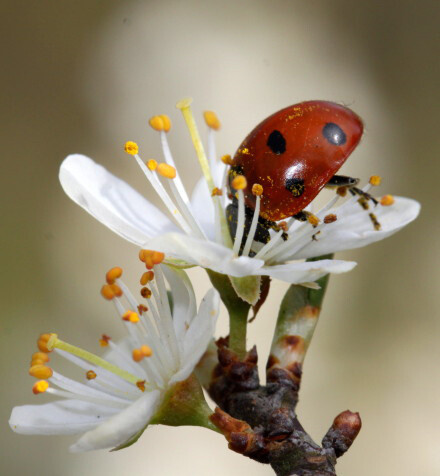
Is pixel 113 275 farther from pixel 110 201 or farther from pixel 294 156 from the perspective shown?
pixel 294 156

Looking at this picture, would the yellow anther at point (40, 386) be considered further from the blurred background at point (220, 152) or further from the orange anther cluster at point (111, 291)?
the blurred background at point (220, 152)

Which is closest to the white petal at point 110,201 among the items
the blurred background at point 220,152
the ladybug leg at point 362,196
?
the ladybug leg at point 362,196

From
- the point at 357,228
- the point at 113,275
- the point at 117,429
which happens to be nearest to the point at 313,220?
the point at 357,228

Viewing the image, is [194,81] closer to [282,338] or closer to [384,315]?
[384,315]

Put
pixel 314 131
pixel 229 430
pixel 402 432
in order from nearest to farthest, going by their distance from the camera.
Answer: pixel 229 430, pixel 314 131, pixel 402 432

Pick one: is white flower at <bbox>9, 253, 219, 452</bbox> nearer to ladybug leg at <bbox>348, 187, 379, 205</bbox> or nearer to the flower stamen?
the flower stamen

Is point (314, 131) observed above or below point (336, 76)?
below

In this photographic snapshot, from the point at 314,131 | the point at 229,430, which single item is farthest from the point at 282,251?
the point at 229,430

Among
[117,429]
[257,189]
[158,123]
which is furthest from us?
[158,123]
